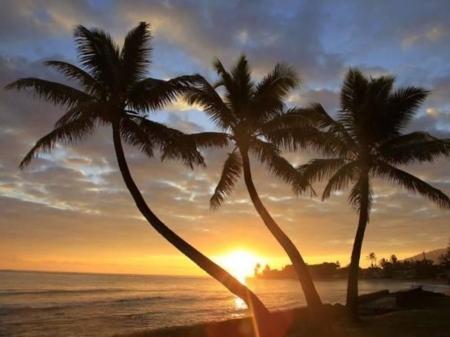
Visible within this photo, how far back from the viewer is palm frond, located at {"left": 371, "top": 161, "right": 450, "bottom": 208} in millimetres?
15359

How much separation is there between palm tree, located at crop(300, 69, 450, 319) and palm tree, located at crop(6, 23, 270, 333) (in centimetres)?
478

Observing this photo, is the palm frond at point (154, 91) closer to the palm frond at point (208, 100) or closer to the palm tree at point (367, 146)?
the palm frond at point (208, 100)

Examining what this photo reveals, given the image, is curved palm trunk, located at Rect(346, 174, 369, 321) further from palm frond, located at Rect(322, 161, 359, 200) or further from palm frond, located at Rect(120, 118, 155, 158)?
palm frond, located at Rect(120, 118, 155, 158)

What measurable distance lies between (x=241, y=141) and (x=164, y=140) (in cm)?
263

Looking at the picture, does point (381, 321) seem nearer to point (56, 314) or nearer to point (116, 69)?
point (116, 69)

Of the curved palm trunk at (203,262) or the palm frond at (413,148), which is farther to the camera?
the palm frond at (413,148)

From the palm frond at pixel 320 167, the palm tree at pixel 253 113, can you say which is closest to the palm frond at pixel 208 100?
the palm tree at pixel 253 113

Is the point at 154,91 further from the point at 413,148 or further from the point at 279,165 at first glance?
the point at 413,148

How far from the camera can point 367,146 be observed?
51.5ft

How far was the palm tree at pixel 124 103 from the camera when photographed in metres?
12.6

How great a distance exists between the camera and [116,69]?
13.2 metres

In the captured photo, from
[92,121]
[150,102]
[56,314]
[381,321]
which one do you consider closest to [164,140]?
[150,102]

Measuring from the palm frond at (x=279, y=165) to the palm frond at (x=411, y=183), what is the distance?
9.99ft

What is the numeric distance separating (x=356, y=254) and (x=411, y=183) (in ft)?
11.1
